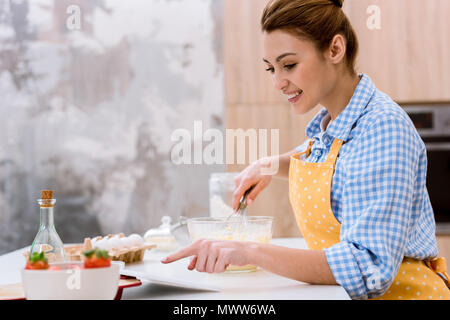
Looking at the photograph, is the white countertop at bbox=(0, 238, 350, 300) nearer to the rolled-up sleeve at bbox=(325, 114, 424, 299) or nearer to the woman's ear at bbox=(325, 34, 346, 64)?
the rolled-up sleeve at bbox=(325, 114, 424, 299)

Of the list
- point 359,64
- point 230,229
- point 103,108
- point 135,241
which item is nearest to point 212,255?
point 230,229

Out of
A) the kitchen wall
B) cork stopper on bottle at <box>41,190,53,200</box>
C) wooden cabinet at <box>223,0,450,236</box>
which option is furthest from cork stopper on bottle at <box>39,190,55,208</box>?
the kitchen wall

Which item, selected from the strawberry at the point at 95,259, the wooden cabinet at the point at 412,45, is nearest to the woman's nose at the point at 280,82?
the strawberry at the point at 95,259

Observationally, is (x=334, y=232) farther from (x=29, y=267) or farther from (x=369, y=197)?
(x=29, y=267)

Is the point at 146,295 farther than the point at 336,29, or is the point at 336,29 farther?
the point at 336,29

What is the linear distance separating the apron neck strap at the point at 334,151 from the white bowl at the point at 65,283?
1.92ft

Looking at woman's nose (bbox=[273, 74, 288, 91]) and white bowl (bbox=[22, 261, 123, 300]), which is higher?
woman's nose (bbox=[273, 74, 288, 91])

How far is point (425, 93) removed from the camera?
107 inches

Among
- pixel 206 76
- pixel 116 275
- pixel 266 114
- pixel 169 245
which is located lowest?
pixel 169 245

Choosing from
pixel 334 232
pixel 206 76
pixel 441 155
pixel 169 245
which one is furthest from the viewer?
pixel 206 76

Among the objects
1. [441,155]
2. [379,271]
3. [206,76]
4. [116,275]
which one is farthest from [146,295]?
[206,76]

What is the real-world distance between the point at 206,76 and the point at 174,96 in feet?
0.96

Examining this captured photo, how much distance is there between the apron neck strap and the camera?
3.45 ft

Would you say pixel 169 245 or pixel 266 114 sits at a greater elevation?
pixel 266 114
